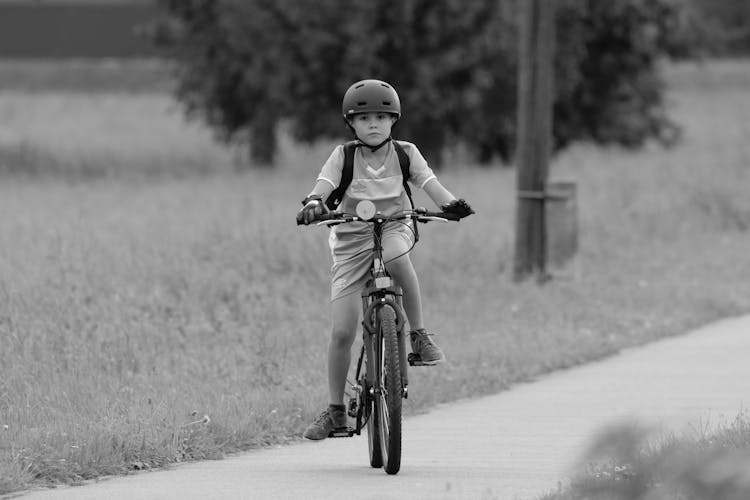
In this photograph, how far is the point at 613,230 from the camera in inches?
821

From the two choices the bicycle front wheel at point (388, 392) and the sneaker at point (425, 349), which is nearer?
the bicycle front wheel at point (388, 392)

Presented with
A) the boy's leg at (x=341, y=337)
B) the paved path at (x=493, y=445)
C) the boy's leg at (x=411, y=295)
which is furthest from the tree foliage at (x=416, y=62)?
the boy's leg at (x=411, y=295)

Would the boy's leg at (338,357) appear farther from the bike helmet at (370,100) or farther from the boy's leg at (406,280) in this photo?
the bike helmet at (370,100)

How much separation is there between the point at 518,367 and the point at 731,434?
4049 millimetres

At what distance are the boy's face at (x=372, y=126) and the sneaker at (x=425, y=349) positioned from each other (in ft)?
2.91

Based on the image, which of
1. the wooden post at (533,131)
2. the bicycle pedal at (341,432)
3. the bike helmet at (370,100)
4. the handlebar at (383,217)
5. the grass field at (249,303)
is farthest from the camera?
the wooden post at (533,131)

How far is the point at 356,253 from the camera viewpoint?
24.9 ft

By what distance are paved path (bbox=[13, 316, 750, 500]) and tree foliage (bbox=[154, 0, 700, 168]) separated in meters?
24.7

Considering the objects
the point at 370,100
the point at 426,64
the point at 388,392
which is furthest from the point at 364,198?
the point at 426,64

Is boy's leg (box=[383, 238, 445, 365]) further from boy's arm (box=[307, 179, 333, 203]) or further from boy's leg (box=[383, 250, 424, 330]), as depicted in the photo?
boy's arm (box=[307, 179, 333, 203])

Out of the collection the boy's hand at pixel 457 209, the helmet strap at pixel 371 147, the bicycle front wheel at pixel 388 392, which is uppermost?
the helmet strap at pixel 371 147

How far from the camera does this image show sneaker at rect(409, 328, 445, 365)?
7.52 m

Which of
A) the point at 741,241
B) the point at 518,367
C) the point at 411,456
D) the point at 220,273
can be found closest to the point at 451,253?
the point at 220,273

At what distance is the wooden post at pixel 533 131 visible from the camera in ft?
51.4
